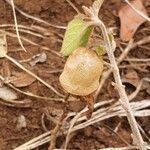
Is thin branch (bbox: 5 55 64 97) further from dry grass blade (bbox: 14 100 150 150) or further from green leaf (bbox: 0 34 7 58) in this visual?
dry grass blade (bbox: 14 100 150 150)

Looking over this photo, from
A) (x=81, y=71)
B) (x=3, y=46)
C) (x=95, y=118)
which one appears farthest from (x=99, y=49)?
(x=3, y=46)

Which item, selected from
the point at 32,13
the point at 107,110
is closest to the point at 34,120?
the point at 107,110

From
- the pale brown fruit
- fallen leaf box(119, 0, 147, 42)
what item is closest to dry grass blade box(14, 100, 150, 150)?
fallen leaf box(119, 0, 147, 42)

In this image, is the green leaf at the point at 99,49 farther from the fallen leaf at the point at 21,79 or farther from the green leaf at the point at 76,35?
the fallen leaf at the point at 21,79

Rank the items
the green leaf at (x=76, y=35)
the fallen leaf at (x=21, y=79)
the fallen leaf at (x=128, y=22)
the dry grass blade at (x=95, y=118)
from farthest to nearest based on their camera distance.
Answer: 1. the fallen leaf at (x=128, y=22)
2. the fallen leaf at (x=21, y=79)
3. the dry grass blade at (x=95, y=118)
4. the green leaf at (x=76, y=35)

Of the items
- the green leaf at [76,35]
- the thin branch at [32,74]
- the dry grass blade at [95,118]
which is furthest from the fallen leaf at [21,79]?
the green leaf at [76,35]

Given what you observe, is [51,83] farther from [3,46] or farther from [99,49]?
[99,49]
